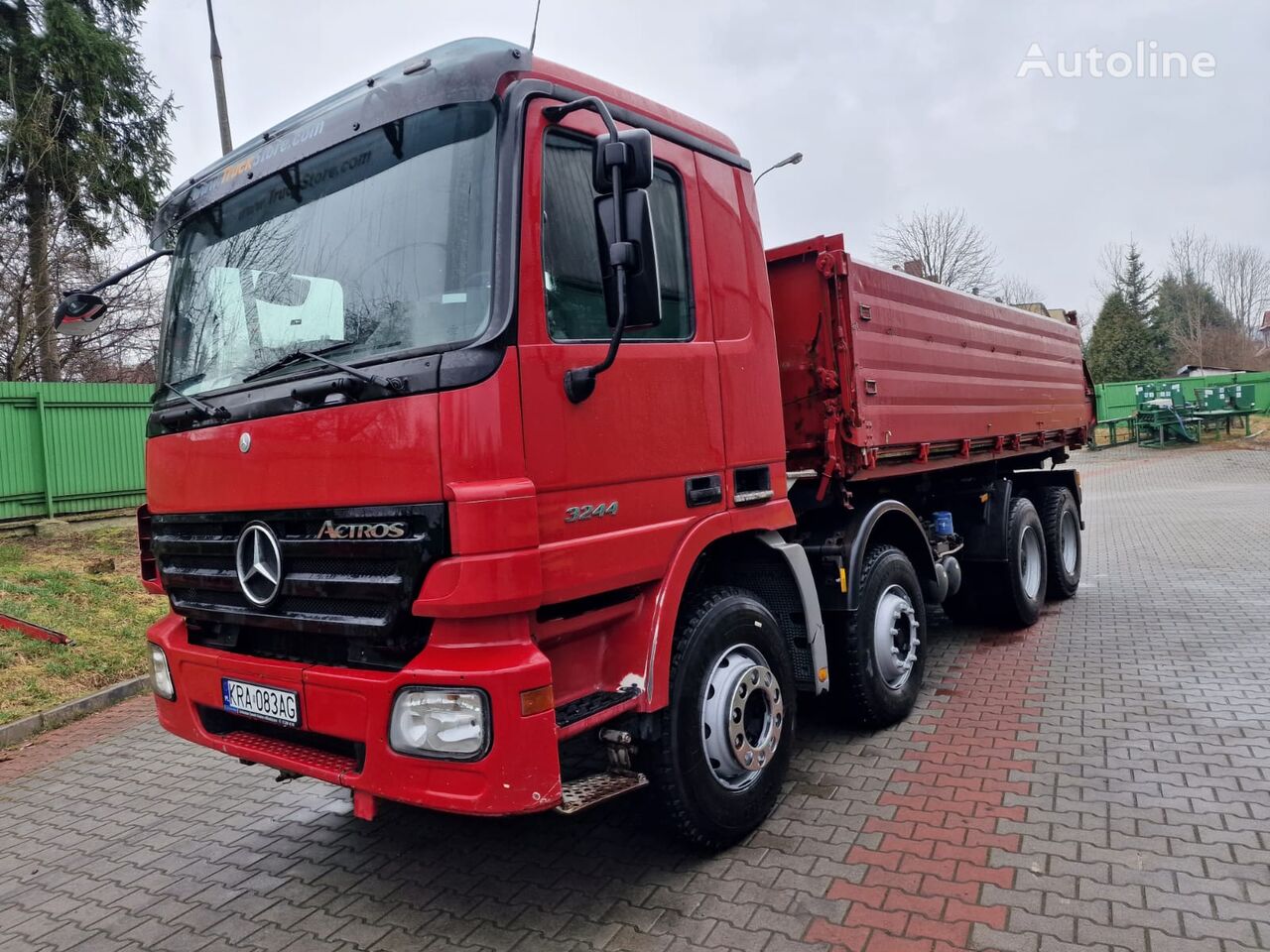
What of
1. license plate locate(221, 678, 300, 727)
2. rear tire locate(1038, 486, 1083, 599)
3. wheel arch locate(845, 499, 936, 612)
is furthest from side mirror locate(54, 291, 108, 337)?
rear tire locate(1038, 486, 1083, 599)

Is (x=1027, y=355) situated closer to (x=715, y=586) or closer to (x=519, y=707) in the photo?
(x=715, y=586)

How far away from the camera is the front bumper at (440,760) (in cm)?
258

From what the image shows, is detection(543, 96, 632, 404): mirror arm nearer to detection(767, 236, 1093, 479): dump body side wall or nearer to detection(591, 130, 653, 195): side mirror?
detection(591, 130, 653, 195): side mirror

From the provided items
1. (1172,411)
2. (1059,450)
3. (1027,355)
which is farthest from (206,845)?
(1172,411)

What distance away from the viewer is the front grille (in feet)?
8.79

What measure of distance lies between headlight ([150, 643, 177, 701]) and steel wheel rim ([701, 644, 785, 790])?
215 cm

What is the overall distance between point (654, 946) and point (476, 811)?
86cm

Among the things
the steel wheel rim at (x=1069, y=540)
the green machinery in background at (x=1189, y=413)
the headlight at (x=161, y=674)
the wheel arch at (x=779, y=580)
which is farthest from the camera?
the green machinery in background at (x=1189, y=413)

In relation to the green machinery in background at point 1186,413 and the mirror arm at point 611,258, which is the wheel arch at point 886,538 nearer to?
the mirror arm at point 611,258

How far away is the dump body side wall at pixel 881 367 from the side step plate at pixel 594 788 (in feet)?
6.72

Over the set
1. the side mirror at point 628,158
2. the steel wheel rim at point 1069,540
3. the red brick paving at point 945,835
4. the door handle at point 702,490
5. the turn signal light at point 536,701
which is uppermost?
the side mirror at point 628,158

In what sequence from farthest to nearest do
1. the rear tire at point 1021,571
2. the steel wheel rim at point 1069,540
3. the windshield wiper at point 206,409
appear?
the steel wheel rim at point 1069,540 < the rear tire at point 1021,571 < the windshield wiper at point 206,409

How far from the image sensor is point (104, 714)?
6160 mm

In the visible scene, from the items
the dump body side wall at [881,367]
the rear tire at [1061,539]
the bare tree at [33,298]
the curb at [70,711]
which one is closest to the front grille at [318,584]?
the dump body side wall at [881,367]
